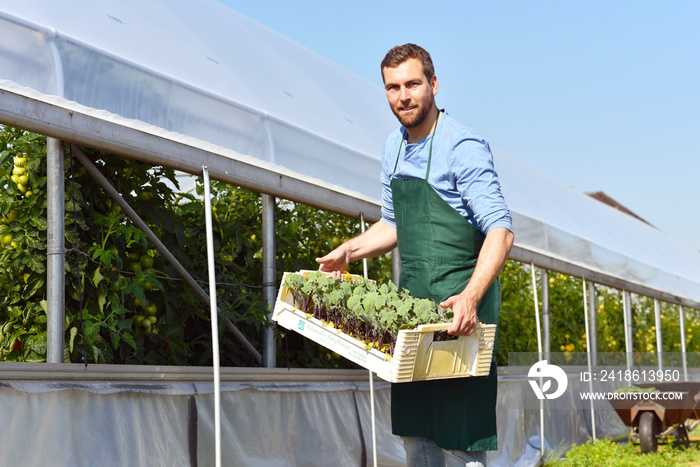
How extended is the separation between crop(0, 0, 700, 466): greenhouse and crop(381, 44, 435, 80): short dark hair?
998 millimetres

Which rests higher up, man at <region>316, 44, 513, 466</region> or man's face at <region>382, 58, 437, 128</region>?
man's face at <region>382, 58, 437, 128</region>

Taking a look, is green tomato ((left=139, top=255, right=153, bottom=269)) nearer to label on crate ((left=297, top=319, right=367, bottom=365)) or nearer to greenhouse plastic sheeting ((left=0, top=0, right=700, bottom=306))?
greenhouse plastic sheeting ((left=0, top=0, right=700, bottom=306))

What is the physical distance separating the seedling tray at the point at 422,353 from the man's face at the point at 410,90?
0.52 m

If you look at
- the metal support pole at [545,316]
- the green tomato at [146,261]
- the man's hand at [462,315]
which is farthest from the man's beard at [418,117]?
the metal support pole at [545,316]

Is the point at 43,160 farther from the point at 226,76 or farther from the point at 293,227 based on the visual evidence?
the point at 293,227

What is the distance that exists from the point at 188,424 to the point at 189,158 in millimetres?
1018

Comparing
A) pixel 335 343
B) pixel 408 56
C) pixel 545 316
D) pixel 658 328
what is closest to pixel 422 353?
pixel 335 343

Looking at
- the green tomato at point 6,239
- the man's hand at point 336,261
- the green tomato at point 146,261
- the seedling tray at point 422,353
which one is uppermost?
the green tomato at point 6,239

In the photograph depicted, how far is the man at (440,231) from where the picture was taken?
184 centimetres

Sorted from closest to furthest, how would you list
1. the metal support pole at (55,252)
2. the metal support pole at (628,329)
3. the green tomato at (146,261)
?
the metal support pole at (55,252) < the green tomato at (146,261) < the metal support pole at (628,329)

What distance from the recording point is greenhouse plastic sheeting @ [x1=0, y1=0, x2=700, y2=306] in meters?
2.34

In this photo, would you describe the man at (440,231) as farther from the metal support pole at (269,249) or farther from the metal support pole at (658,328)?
the metal support pole at (658,328)

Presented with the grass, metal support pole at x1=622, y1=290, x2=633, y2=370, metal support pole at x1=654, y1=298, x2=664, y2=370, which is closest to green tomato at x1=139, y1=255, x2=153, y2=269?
the grass

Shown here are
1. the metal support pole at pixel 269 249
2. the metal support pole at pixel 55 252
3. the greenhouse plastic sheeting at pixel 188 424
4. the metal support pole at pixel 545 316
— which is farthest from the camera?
the metal support pole at pixel 545 316
